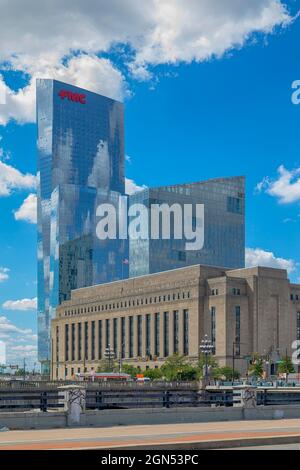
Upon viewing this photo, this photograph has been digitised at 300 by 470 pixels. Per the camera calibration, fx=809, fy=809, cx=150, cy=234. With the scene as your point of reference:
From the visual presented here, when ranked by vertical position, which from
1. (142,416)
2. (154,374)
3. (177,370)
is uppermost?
(142,416)

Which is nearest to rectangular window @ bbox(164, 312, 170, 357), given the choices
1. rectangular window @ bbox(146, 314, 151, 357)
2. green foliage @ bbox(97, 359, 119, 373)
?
rectangular window @ bbox(146, 314, 151, 357)

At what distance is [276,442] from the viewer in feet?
89.9

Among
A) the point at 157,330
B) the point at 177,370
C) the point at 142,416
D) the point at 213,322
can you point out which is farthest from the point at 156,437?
the point at 157,330

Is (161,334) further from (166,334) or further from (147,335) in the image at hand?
(147,335)

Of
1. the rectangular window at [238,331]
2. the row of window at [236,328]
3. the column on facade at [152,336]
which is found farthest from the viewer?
the column on facade at [152,336]

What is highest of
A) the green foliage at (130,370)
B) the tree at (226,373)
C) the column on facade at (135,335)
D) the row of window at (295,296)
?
the row of window at (295,296)

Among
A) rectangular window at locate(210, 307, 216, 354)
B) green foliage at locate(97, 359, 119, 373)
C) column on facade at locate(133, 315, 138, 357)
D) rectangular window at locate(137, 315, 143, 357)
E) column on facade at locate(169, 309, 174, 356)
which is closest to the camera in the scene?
green foliage at locate(97, 359, 119, 373)

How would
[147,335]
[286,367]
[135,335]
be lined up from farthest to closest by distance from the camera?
[135,335] → [147,335] → [286,367]

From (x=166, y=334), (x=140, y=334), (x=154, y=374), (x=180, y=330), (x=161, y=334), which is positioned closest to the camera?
(x=154, y=374)

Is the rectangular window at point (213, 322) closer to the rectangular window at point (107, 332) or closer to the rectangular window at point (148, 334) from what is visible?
the rectangular window at point (148, 334)

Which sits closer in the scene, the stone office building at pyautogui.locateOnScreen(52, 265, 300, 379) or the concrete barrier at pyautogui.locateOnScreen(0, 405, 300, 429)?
the concrete barrier at pyautogui.locateOnScreen(0, 405, 300, 429)

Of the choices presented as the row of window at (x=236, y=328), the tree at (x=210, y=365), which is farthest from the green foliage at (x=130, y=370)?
the row of window at (x=236, y=328)

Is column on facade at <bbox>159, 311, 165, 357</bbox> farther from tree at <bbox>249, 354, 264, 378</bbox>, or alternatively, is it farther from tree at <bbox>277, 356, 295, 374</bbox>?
tree at <bbox>277, 356, 295, 374</bbox>
